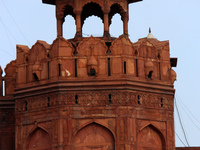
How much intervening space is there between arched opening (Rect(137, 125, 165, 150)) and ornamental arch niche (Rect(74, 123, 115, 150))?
3.64ft

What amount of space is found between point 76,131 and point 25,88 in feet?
9.14

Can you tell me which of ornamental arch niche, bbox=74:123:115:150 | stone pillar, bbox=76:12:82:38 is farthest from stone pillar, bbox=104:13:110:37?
ornamental arch niche, bbox=74:123:115:150

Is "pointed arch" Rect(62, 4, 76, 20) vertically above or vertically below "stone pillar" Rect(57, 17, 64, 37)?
above

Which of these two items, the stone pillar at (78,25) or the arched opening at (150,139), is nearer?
the arched opening at (150,139)

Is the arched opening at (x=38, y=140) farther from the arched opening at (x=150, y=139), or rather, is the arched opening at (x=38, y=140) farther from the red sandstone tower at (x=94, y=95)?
the arched opening at (x=150, y=139)

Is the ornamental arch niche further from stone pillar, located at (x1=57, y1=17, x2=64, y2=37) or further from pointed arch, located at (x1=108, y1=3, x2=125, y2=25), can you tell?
pointed arch, located at (x1=108, y1=3, x2=125, y2=25)

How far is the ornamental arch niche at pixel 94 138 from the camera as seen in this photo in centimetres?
3428

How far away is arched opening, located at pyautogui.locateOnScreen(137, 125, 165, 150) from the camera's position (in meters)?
34.8

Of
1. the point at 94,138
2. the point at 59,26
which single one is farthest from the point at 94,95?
the point at 59,26

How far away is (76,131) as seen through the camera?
34.3m

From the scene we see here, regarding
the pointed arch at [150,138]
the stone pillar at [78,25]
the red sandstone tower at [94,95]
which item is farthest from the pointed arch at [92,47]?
the pointed arch at [150,138]

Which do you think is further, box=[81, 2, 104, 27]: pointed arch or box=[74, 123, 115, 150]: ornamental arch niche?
box=[81, 2, 104, 27]: pointed arch

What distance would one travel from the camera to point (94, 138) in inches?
1353

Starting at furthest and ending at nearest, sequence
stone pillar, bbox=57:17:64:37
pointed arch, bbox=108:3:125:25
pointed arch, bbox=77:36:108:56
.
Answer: stone pillar, bbox=57:17:64:37
pointed arch, bbox=108:3:125:25
pointed arch, bbox=77:36:108:56
